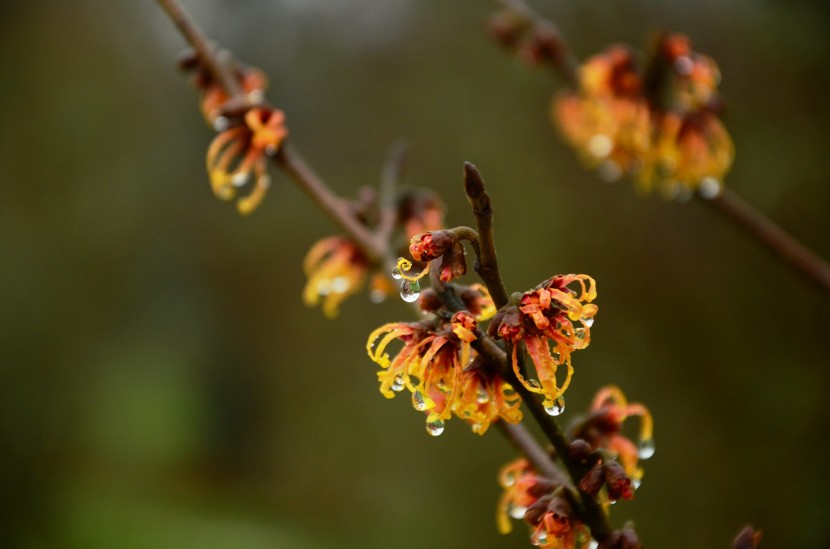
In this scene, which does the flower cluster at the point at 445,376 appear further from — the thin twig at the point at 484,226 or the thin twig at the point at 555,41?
the thin twig at the point at 555,41

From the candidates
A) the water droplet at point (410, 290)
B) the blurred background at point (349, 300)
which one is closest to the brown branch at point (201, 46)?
the water droplet at point (410, 290)

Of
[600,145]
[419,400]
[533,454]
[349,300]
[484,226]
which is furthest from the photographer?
[349,300]

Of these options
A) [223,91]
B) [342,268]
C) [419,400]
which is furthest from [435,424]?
[223,91]

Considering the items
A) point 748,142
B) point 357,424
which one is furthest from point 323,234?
point 748,142

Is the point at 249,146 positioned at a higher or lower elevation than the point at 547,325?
higher

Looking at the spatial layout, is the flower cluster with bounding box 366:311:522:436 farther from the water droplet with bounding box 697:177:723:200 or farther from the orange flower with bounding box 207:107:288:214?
the water droplet with bounding box 697:177:723:200

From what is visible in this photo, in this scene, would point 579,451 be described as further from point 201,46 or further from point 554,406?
point 201,46
